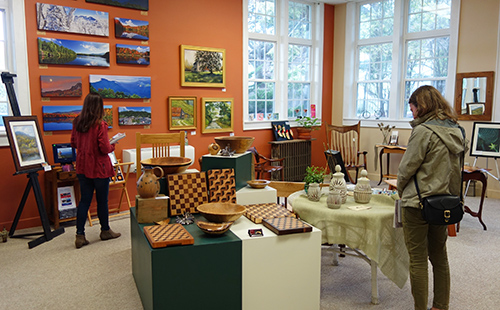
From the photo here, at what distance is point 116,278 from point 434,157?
9.50 ft

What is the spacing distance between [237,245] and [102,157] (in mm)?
2350

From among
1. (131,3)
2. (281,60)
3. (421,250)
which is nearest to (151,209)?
(421,250)

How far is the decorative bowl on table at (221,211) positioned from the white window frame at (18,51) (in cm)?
318

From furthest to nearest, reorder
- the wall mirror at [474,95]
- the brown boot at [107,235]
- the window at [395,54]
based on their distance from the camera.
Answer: the window at [395,54], the wall mirror at [474,95], the brown boot at [107,235]

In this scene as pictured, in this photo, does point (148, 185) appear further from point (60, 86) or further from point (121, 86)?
point (121, 86)

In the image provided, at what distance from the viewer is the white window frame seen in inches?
194

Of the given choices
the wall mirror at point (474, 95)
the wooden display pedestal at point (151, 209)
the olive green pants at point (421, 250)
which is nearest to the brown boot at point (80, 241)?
the wooden display pedestal at point (151, 209)

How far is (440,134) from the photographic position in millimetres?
2729

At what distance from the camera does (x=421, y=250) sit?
2.86 m

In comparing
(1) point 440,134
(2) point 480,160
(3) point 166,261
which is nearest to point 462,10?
(2) point 480,160

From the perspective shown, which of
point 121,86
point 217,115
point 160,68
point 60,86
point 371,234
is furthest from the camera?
point 217,115

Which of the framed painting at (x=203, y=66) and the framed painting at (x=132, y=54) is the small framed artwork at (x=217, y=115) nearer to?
the framed painting at (x=203, y=66)

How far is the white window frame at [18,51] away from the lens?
16.1ft

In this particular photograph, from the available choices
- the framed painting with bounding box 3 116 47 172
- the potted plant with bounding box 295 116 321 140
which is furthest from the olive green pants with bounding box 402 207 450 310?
the potted plant with bounding box 295 116 321 140
